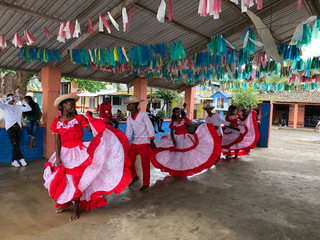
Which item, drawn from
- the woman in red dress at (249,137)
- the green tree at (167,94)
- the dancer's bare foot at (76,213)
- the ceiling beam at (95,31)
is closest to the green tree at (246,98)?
the green tree at (167,94)

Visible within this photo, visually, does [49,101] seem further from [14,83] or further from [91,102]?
[91,102]

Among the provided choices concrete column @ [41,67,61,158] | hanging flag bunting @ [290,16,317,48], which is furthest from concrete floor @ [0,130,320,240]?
hanging flag bunting @ [290,16,317,48]

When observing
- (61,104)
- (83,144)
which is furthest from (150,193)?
(61,104)

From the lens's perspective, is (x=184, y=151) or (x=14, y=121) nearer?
(x=184, y=151)

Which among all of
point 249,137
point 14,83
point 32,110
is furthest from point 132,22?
point 14,83

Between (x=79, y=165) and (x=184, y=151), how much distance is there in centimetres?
266

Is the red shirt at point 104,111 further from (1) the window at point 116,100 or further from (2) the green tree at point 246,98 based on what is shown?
(1) the window at point 116,100

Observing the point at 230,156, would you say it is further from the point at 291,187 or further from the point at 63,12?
the point at 63,12

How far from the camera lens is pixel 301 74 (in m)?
9.35

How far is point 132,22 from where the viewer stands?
223 inches

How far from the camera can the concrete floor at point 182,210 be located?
9.37 ft

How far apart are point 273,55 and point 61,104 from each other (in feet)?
10.9

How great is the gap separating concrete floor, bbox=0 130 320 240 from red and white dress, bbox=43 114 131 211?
1.18 ft

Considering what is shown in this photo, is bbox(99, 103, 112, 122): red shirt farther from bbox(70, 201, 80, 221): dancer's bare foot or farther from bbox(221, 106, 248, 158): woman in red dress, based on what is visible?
bbox(70, 201, 80, 221): dancer's bare foot
